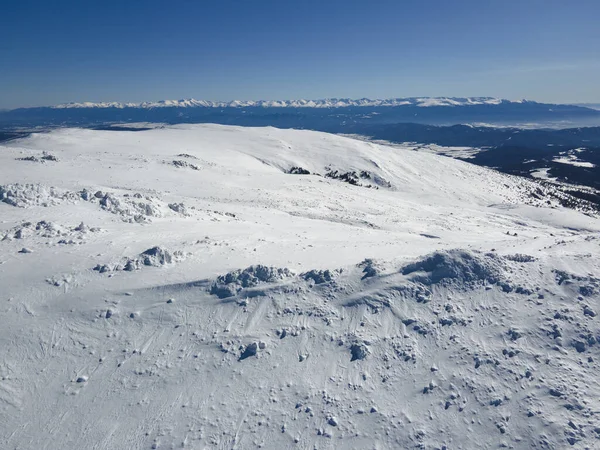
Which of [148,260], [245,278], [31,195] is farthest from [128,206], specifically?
[245,278]

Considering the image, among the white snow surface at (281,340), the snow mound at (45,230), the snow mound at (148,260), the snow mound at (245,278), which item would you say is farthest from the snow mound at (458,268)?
the snow mound at (45,230)

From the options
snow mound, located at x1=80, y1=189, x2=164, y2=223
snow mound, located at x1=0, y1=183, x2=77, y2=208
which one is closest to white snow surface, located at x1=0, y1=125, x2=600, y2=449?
snow mound, located at x1=0, y1=183, x2=77, y2=208

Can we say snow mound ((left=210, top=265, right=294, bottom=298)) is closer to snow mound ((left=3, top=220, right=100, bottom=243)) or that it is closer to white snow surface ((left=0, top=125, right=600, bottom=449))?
white snow surface ((left=0, top=125, right=600, bottom=449))

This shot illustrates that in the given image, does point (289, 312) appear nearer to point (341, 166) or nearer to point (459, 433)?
point (459, 433)

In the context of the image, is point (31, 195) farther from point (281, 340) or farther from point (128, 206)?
point (281, 340)

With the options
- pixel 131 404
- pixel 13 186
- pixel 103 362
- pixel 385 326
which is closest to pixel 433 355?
pixel 385 326

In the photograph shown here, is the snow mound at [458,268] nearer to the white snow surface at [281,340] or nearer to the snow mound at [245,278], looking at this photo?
the white snow surface at [281,340]
